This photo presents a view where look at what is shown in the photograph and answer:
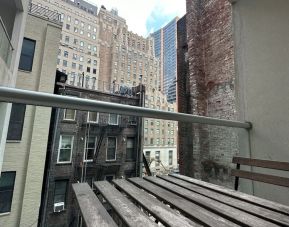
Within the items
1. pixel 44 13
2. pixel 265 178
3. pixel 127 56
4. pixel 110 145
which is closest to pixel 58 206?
pixel 110 145

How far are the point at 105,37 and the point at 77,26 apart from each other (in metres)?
7.05

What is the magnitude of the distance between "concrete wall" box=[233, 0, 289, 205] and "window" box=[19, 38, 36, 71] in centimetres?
760

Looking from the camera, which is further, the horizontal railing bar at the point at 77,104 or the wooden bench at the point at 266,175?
the wooden bench at the point at 266,175

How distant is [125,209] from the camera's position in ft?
2.61

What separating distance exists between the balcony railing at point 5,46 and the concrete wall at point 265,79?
3.59 meters

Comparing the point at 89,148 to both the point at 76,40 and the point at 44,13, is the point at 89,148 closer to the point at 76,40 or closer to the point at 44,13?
the point at 44,13

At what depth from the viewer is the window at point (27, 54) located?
712 centimetres

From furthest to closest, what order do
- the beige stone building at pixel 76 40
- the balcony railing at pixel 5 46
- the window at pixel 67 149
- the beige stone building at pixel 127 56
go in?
the beige stone building at pixel 127 56 < the beige stone building at pixel 76 40 < the balcony railing at pixel 5 46 < the window at pixel 67 149

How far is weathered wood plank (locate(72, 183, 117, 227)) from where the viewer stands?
2.19 feet

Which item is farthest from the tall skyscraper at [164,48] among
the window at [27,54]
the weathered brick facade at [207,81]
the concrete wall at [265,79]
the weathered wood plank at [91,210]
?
the weathered wood plank at [91,210]

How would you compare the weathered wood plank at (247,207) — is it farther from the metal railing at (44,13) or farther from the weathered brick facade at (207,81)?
the metal railing at (44,13)

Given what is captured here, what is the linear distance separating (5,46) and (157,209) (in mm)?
4201

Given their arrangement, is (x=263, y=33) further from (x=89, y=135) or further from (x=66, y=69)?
(x=66, y=69)

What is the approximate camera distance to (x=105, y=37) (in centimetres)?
4578
